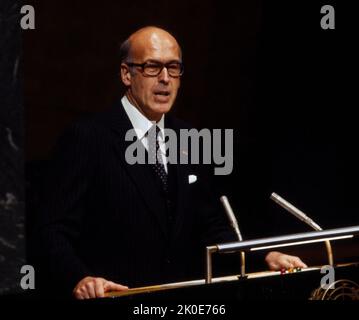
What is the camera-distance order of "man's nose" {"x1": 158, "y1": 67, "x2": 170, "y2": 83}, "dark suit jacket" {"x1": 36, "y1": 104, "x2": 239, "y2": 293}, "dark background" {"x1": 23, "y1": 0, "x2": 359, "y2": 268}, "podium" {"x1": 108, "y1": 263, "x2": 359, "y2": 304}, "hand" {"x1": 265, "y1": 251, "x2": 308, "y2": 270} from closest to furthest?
"podium" {"x1": 108, "y1": 263, "x2": 359, "y2": 304}, "hand" {"x1": 265, "y1": 251, "x2": 308, "y2": 270}, "dark suit jacket" {"x1": 36, "y1": 104, "x2": 239, "y2": 293}, "man's nose" {"x1": 158, "y1": 67, "x2": 170, "y2": 83}, "dark background" {"x1": 23, "y1": 0, "x2": 359, "y2": 268}

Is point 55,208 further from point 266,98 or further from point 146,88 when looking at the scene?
point 266,98

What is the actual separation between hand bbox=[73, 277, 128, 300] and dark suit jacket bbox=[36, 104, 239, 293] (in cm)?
60

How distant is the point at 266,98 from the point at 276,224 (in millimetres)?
729

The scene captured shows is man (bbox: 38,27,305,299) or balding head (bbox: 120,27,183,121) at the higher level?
balding head (bbox: 120,27,183,121)

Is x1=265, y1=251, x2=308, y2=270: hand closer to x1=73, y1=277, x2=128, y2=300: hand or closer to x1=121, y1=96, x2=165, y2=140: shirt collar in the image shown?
x1=73, y1=277, x2=128, y2=300: hand

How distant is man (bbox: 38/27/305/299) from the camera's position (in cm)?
440

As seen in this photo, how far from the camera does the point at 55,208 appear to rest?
167 inches

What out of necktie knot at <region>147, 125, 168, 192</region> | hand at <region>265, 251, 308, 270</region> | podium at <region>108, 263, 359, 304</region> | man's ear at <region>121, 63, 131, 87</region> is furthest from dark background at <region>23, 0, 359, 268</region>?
podium at <region>108, 263, 359, 304</region>

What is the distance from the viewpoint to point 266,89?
18.7 feet

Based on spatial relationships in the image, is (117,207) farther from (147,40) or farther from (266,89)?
(266,89)

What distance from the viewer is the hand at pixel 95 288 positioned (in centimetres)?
361

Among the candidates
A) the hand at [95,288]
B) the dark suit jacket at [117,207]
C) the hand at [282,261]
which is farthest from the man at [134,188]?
the hand at [95,288]
